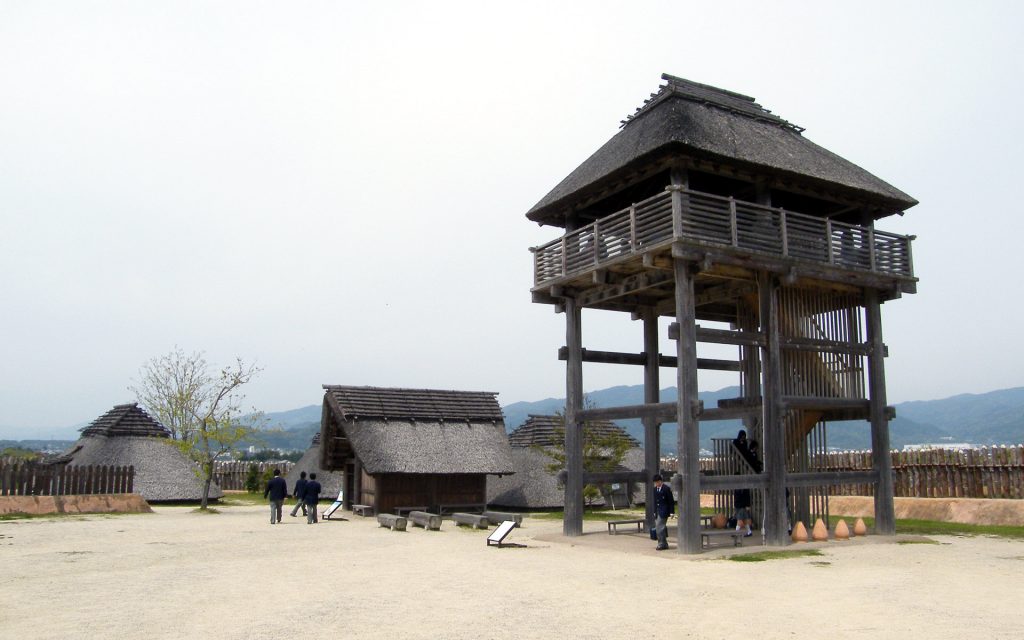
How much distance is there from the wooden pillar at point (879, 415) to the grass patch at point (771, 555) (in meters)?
4.35

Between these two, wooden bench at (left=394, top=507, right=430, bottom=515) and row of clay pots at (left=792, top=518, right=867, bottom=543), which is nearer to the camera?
row of clay pots at (left=792, top=518, right=867, bottom=543)

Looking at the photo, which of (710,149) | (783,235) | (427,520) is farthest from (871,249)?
(427,520)

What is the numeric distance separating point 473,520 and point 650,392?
661cm

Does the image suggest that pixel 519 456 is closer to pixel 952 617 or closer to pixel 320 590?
pixel 320 590

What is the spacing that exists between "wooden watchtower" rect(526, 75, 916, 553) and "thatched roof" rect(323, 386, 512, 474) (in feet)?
31.9

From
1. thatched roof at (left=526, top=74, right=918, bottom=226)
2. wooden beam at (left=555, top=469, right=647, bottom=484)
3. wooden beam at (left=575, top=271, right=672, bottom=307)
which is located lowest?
wooden beam at (left=555, top=469, right=647, bottom=484)

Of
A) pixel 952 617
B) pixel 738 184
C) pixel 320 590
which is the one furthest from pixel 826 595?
pixel 738 184

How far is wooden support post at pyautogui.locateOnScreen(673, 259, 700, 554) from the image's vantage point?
16.6 meters

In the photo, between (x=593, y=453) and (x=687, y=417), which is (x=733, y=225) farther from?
(x=593, y=453)

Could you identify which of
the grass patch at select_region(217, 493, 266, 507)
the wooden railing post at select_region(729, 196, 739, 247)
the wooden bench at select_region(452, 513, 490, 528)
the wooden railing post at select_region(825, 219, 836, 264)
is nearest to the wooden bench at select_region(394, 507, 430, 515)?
the wooden bench at select_region(452, 513, 490, 528)

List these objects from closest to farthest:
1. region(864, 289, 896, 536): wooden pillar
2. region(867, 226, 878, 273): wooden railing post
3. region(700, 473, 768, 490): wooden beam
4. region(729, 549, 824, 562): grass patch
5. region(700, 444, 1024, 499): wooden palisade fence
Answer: region(729, 549, 824, 562): grass patch → region(700, 473, 768, 490): wooden beam → region(867, 226, 878, 273): wooden railing post → region(864, 289, 896, 536): wooden pillar → region(700, 444, 1024, 499): wooden palisade fence

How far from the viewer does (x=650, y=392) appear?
2280 cm

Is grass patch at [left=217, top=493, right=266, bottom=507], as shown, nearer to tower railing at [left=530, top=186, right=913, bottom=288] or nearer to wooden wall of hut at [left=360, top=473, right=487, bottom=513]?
wooden wall of hut at [left=360, top=473, right=487, bottom=513]

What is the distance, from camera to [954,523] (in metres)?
24.1
